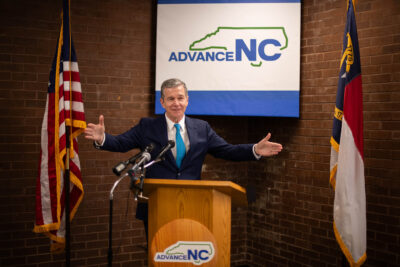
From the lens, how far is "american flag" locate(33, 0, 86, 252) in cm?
346

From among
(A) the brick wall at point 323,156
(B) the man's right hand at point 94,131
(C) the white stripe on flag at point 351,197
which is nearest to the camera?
(B) the man's right hand at point 94,131

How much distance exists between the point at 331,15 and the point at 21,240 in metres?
3.60

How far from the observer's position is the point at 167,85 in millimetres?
3104

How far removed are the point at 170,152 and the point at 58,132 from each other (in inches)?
41.2

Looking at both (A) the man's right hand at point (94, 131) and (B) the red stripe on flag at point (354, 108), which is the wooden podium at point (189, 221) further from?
(B) the red stripe on flag at point (354, 108)

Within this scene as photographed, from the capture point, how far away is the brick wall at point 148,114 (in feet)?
12.2

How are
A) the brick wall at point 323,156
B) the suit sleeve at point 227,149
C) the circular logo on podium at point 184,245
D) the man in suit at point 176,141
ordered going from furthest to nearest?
the brick wall at point 323,156
the suit sleeve at point 227,149
the man in suit at point 176,141
the circular logo on podium at point 184,245

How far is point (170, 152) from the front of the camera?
2982 mm

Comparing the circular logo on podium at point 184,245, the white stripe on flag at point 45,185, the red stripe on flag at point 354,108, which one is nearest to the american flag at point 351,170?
the red stripe on flag at point 354,108

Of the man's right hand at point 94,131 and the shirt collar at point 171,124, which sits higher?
the shirt collar at point 171,124

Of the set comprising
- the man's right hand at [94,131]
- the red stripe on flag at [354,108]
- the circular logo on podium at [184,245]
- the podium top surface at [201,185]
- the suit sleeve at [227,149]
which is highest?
the red stripe on flag at [354,108]

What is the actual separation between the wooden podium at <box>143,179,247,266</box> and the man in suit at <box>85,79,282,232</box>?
1.75 ft

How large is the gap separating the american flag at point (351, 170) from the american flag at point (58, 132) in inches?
80.7

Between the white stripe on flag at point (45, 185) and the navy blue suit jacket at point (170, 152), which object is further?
the white stripe on flag at point (45, 185)
